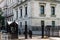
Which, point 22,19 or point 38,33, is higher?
point 22,19

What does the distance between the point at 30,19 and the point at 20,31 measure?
6.74m

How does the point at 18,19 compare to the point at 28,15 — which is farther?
the point at 18,19

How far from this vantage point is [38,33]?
45656 mm

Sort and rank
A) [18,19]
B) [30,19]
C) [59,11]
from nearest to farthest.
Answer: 1. [30,19]
2. [59,11]
3. [18,19]

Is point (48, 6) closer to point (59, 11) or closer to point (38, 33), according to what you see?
point (59, 11)

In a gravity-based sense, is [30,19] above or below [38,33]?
above

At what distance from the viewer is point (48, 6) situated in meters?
47.2

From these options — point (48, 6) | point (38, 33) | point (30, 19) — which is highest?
point (48, 6)

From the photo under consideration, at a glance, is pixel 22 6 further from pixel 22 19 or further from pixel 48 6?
pixel 48 6

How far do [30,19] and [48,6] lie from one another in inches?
208

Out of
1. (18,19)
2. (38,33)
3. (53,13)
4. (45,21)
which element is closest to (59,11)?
(53,13)

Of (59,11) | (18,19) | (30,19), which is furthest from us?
(18,19)

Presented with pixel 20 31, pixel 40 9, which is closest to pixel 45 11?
pixel 40 9

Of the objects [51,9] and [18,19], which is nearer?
[51,9]
